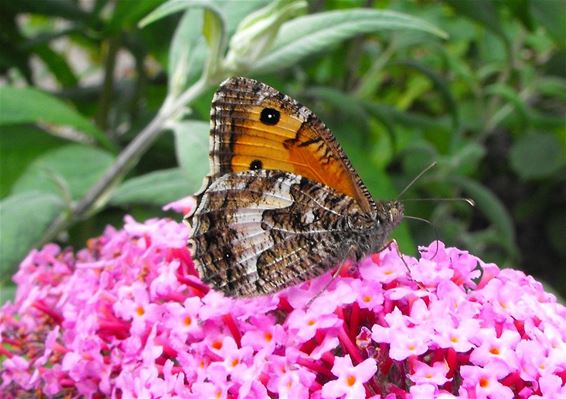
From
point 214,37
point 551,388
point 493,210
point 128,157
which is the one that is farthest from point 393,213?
point 493,210

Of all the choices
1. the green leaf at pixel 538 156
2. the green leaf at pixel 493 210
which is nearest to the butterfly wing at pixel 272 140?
the green leaf at pixel 493 210

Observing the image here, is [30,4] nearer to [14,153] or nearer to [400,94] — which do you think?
[14,153]

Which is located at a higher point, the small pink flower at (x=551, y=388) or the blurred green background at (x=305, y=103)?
the blurred green background at (x=305, y=103)

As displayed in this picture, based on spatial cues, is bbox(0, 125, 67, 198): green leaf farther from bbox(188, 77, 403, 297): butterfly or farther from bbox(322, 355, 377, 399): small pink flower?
bbox(322, 355, 377, 399): small pink flower

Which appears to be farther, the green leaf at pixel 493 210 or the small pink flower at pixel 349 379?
the green leaf at pixel 493 210

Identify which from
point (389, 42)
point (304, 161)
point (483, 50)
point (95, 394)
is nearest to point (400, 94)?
point (483, 50)

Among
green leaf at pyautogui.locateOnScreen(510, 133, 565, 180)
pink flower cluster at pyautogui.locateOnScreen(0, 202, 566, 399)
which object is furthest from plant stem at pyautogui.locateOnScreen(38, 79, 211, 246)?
green leaf at pyautogui.locateOnScreen(510, 133, 565, 180)

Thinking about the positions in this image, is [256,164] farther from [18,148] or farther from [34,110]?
Answer: [18,148]

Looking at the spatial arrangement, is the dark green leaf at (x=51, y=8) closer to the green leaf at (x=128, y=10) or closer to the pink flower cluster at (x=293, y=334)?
the green leaf at (x=128, y=10)
